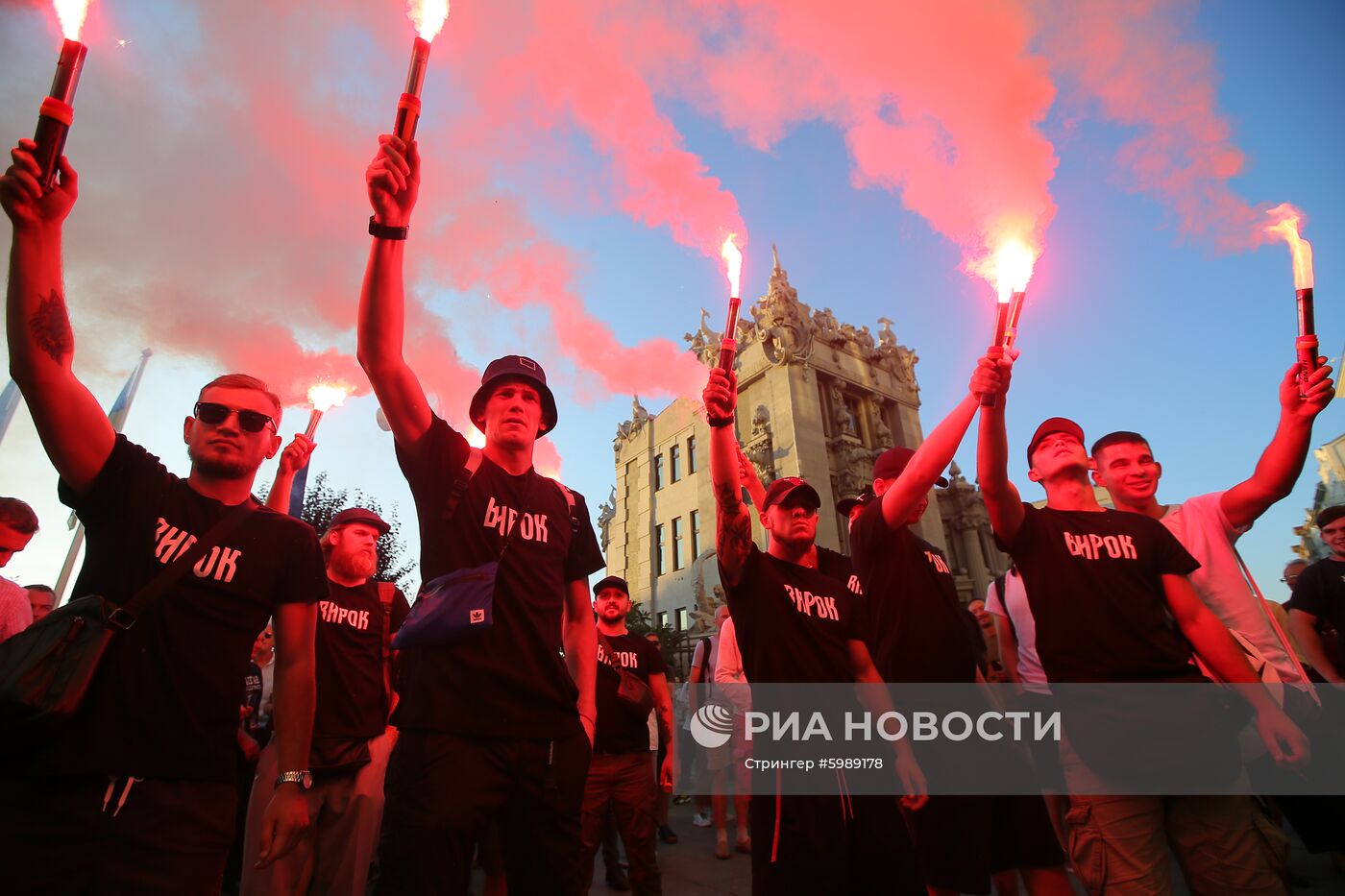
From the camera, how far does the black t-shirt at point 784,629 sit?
135 inches

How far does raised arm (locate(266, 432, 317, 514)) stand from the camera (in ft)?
11.3

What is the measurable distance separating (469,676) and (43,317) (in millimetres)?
1837

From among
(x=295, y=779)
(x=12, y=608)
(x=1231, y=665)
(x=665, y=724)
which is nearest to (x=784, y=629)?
(x=1231, y=665)

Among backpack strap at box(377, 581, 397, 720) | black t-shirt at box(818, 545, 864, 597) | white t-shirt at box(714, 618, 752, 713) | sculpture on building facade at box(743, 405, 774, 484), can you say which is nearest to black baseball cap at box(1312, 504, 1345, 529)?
black t-shirt at box(818, 545, 864, 597)

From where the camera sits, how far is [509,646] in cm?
252

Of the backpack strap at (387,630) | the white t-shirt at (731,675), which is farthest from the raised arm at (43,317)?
the white t-shirt at (731,675)

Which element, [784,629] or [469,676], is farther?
[784,629]

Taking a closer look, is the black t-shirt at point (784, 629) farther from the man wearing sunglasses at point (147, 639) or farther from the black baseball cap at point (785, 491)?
the man wearing sunglasses at point (147, 639)

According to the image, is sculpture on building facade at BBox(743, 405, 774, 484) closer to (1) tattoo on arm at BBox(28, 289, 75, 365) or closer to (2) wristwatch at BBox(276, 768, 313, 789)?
(2) wristwatch at BBox(276, 768, 313, 789)

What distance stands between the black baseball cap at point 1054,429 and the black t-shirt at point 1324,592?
3.08 m

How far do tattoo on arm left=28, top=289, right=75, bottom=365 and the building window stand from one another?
30.3 m

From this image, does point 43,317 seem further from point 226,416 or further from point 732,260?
point 732,260

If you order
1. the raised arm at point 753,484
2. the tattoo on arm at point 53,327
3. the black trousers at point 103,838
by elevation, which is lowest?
the black trousers at point 103,838

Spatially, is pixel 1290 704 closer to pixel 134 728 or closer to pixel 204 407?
pixel 134 728
